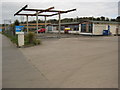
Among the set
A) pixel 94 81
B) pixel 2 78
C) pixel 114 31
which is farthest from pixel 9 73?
pixel 114 31

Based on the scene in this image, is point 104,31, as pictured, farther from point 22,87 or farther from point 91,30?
point 22,87

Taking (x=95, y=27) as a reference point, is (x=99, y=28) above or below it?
below

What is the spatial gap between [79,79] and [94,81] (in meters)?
0.48

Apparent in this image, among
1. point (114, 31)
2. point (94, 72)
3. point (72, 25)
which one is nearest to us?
point (94, 72)

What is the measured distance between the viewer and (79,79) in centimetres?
503

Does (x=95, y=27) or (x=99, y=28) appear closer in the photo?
(x=95, y=27)

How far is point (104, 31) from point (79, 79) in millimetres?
29542

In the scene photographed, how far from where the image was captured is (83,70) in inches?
240

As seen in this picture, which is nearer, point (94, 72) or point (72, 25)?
point (94, 72)

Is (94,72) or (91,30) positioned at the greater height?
(91,30)

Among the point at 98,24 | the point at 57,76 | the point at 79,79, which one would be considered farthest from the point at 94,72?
the point at 98,24

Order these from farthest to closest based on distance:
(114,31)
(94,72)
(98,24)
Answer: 1. (114,31)
2. (98,24)
3. (94,72)

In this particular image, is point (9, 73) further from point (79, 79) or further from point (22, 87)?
point (79, 79)

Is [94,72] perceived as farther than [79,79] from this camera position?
Yes
